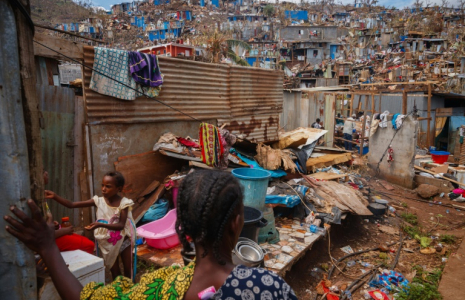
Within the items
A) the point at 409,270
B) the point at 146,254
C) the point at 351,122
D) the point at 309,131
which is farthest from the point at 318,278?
the point at 351,122

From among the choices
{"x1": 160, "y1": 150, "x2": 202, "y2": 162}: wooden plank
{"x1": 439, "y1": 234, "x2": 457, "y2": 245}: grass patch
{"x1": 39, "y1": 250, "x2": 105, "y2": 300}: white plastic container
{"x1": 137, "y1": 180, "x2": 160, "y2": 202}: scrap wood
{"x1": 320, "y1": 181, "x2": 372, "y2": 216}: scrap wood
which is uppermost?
{"x1": 160, "y1": 150, "x2": 202, "y2": 162}: wooden plank

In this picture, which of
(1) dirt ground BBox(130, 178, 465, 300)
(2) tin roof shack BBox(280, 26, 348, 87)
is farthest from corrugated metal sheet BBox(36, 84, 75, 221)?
(2) tin roof shack BBox(280, 26, 348, 87)

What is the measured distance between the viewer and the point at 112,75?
5016 mm

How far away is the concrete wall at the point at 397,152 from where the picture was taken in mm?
9617

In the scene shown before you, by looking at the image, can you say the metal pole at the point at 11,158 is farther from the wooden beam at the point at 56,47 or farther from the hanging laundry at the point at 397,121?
the hanging laundry at the point at 397,121

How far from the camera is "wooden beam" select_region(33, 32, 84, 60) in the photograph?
4195 millimetres

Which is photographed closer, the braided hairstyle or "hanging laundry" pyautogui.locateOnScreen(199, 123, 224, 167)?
the braided hairstyle

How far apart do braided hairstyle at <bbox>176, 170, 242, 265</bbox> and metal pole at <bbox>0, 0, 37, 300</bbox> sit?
69 cm

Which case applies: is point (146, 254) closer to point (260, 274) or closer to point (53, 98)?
point (53, 98)

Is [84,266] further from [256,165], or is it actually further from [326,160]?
[326,160]

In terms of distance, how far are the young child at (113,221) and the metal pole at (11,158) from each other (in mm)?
1910

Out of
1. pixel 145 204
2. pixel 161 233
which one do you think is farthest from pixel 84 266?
pixel 145 204

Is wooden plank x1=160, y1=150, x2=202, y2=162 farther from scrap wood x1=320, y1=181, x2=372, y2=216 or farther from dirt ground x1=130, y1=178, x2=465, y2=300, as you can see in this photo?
scrap wood x1=320, y1=181, x2=372, y2=216

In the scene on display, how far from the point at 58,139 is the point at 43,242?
385 cm
